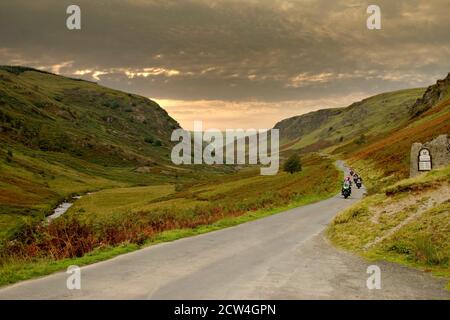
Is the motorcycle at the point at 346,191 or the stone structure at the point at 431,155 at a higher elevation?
the stone structure at the point at 431,155

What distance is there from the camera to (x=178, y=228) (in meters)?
26.4

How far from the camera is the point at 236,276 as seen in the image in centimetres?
1388

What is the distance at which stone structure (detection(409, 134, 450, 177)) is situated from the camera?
3953 cm

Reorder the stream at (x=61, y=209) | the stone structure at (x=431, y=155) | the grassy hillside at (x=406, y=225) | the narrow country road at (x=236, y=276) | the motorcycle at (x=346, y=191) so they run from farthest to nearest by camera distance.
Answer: the stream at (x=61, y=209) → the motorcycle at (x=346, y=191) → the stone structure at (x=431, y=155) → the grassy hillside at (x=406, y=225) → the narrow country road at (x=236, y=276)

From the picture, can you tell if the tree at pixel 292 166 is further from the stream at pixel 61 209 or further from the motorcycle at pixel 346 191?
the motorcycle at pixel 346 191

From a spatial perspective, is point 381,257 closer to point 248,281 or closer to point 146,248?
point 248,281

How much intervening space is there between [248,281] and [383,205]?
1331 cm

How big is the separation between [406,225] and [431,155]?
2380 centimetres

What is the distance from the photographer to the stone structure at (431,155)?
3953 centimetres

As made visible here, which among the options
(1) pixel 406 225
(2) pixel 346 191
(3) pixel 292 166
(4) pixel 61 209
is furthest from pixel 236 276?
(3) pixel 292 166

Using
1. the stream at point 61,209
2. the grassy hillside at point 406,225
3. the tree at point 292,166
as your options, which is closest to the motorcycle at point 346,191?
the grassy hillside at point 406,225

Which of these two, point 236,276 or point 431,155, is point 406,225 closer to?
point 236,276

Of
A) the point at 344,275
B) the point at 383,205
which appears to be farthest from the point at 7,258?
the point at 383,205

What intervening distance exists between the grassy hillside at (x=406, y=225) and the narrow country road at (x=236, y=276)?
1.07 metres
